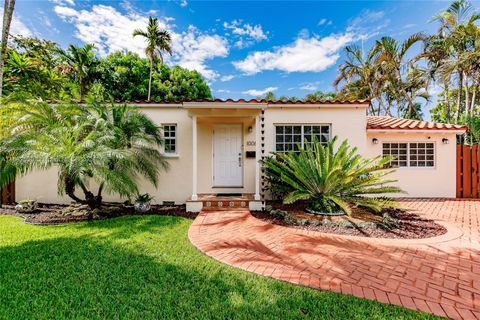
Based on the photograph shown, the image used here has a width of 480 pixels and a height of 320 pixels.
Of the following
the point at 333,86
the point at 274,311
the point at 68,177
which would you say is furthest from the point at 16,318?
the point at 333,86

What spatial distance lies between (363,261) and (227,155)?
241 inches

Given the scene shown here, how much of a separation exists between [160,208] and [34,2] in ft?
32.0

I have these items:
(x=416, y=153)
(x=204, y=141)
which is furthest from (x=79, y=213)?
(x=416, y=153)

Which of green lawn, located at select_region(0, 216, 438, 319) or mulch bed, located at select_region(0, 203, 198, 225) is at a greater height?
mulch bed, located at select_region(0, 203, 198, 225)

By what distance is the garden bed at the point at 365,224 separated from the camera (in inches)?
205

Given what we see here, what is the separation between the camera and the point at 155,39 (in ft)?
56.5

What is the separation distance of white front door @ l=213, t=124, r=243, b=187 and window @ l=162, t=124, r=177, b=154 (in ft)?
5.17

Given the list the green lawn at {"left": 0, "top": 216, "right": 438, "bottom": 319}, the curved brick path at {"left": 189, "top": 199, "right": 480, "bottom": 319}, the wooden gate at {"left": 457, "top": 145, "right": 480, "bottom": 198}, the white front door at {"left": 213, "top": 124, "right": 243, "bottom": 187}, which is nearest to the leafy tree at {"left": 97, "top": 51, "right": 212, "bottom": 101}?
the white front door at {"left": 213, "top": 124, "right": 243, "bottom": 187}

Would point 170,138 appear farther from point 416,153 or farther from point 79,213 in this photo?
point 416,153

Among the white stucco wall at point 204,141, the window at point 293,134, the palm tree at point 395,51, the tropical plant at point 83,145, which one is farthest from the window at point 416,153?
the tropical plant at point 83,145

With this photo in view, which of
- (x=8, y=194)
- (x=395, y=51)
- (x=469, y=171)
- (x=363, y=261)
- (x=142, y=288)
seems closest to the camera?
(x=142, y=288)

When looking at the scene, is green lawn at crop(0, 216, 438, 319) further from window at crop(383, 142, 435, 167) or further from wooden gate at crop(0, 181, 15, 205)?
window at crop(383, 142, 435, 167)

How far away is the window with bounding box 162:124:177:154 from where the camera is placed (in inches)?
340

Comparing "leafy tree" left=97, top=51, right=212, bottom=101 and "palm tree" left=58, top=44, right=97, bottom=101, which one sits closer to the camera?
"palm tree" left=58, top=44, right=97, bottom=101
